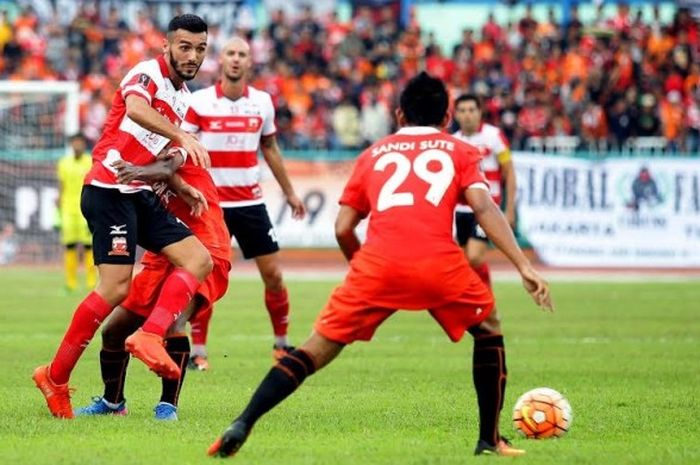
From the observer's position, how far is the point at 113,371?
31.8ft

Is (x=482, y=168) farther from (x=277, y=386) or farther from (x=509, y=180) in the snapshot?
(x=277, y=386)

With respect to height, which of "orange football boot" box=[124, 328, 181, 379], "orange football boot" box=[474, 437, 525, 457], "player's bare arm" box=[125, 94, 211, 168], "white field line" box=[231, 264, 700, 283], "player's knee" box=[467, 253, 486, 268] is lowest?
"white field line" box=[231, 264, 700, 283]

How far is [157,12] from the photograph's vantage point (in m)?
35.5

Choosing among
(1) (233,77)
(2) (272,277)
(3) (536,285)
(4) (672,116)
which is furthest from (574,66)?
(3) (536,285)

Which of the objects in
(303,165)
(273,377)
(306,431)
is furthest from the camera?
(303,165)

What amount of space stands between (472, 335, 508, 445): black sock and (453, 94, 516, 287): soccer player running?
871cm

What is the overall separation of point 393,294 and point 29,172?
23439 millimetres

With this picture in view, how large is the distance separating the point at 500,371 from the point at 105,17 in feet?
94.3

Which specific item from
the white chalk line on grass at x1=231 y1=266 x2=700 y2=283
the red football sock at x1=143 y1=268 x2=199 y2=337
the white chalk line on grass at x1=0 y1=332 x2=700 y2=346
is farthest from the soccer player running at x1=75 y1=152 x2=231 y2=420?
the white chalk line on grass at x1=231 y1=266 x2=700 y2=283

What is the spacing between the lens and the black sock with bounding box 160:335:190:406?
9.45m

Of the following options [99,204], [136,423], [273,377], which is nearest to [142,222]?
[99,204]

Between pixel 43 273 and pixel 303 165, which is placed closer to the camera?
pixel 43 273

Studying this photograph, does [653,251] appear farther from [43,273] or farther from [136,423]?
[136,423]

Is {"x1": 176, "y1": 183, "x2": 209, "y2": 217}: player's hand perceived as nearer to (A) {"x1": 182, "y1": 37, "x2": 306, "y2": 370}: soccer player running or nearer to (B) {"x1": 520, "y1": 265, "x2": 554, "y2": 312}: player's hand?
(B) {"x1": 520, "y1": 265, "x2": 554, "y2": 312}: player's hand
